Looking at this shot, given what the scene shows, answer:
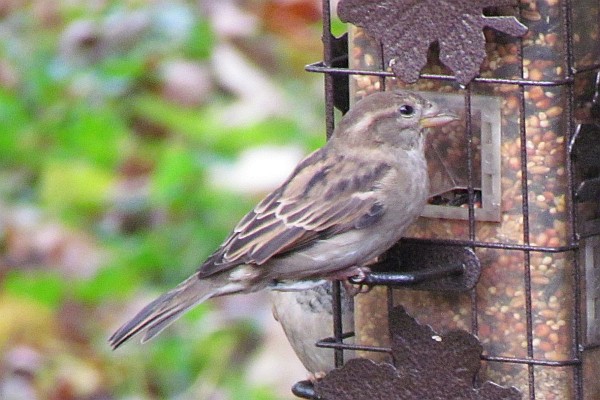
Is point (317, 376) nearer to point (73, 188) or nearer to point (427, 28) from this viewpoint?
point (427, 28)

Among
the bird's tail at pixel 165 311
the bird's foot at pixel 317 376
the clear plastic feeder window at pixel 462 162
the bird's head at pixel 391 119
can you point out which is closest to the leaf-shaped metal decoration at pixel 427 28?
the bird's head at pixel 391 119

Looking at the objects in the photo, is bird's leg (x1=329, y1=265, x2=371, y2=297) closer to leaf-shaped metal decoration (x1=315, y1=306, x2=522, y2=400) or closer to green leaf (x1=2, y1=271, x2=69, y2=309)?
leaf-shaped metal decoration (x1=315, y1=306, x2=522, y2=400)

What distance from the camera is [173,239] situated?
9.55 meters

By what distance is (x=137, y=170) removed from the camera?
10.1 meters

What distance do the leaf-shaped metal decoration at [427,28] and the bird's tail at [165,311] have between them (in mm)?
968

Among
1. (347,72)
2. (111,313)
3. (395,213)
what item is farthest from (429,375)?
(111,313)

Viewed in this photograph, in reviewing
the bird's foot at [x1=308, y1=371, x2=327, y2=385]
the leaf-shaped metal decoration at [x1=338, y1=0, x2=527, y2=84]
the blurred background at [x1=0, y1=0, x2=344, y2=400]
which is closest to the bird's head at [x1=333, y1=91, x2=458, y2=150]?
the leaf-shaped metal decoration at [x1=338, y1=0, x2=527, y2=84]

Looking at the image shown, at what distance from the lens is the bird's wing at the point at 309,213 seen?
6.11m

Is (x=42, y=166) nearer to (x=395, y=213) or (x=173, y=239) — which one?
(x=173, y=239)

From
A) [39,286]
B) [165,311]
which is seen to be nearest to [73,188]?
[39,286]

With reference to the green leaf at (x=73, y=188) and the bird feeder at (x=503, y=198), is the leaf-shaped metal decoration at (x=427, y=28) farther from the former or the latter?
the green leaf at (x=73, y=188)

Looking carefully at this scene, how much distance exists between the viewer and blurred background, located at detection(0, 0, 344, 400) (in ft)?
29.3

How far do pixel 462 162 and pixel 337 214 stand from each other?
0.44 m

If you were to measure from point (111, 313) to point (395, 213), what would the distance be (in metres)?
3.37
